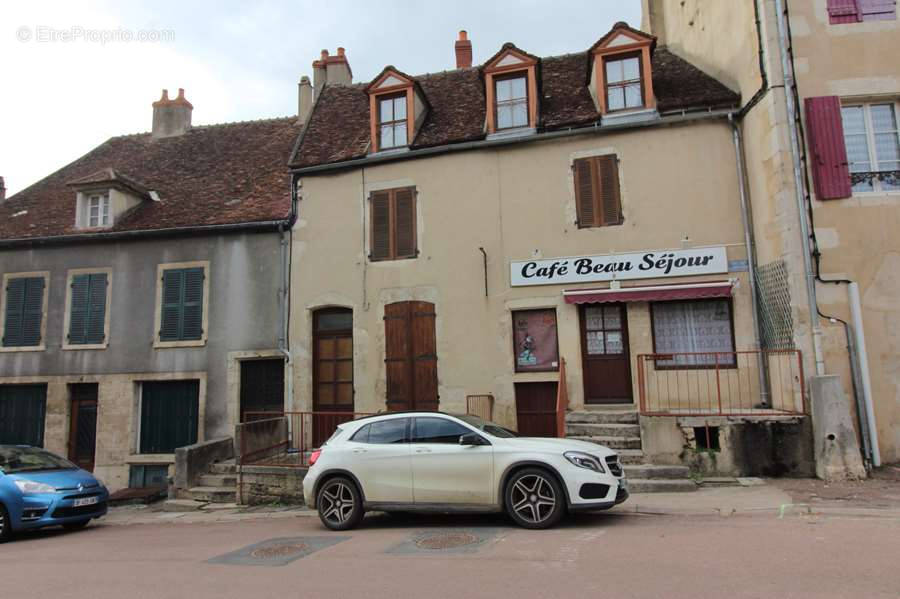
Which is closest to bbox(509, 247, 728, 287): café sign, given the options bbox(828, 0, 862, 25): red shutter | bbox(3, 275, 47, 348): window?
bbox(828, 0, 862, 25): red shutter

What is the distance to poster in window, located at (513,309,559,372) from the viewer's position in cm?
1218

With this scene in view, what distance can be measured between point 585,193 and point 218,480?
8986mm

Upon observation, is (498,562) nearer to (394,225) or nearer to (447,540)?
(447,540)

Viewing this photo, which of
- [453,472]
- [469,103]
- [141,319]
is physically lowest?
[453,472]

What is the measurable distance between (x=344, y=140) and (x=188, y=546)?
31.5 feet

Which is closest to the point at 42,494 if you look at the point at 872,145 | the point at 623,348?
the point at 623,348

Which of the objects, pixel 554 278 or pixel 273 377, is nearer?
pixel 554 278

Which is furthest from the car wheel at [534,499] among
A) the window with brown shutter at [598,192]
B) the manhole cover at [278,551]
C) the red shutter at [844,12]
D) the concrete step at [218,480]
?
the red shutter at [844,12]

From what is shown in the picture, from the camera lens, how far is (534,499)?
7.08 meters

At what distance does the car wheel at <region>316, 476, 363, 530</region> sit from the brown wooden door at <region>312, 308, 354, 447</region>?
Result: 5.15 m

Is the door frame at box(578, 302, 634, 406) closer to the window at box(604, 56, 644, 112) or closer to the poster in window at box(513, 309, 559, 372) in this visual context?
the poster in window at box(513, 309, 559, 372)

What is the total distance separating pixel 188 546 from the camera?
7703mm

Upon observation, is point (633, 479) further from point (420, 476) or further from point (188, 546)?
point (188, 546)

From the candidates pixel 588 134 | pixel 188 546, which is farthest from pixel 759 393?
pixel 188 546
